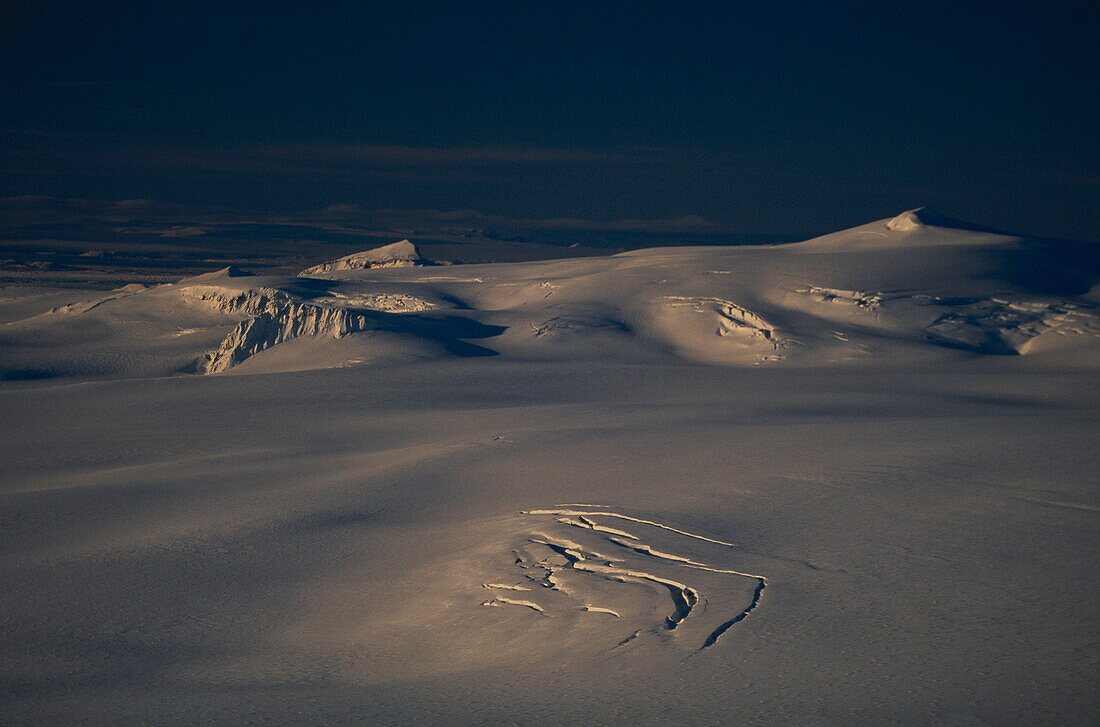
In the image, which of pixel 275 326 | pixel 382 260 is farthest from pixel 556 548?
pixel 382 260

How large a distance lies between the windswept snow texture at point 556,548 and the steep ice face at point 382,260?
77.2m

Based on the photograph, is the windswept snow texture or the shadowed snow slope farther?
the shadowed snow slope

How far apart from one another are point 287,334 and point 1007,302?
127ft

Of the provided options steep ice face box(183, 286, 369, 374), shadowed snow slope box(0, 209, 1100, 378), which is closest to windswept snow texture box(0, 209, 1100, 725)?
shadowed snow slope box(0, 209, 1100, 378)

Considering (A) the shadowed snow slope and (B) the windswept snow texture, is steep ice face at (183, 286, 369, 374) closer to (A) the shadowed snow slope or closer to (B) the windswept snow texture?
(A) the shadowed snow slope

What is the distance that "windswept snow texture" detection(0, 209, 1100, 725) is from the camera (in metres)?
8.89

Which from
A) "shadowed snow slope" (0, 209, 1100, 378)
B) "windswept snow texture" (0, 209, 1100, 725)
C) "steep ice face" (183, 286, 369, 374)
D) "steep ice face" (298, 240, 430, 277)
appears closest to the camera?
"windswept snow texture" (0, 209, 1100, 725)

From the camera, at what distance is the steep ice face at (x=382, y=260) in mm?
115938

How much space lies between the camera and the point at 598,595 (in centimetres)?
1145

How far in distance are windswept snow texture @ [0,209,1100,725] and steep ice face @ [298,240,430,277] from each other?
77.2m

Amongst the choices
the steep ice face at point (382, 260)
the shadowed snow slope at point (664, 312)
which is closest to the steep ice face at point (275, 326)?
the shadowed snow slope at point (664, 312)

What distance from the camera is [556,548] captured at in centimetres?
1352

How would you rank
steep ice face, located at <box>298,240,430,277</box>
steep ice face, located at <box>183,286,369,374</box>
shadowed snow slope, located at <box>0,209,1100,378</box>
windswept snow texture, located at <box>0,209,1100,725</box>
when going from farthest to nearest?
steep ice face, located at <box>298,240,430,277</box>, steep ice face, located at <box>183,286,369,374</box>, shadowed snow slope, located at <box>0,209,1100,378</box>, windswept snow texture, located at <box>0,209,1100,725</box>

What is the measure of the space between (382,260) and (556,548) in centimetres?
10788
